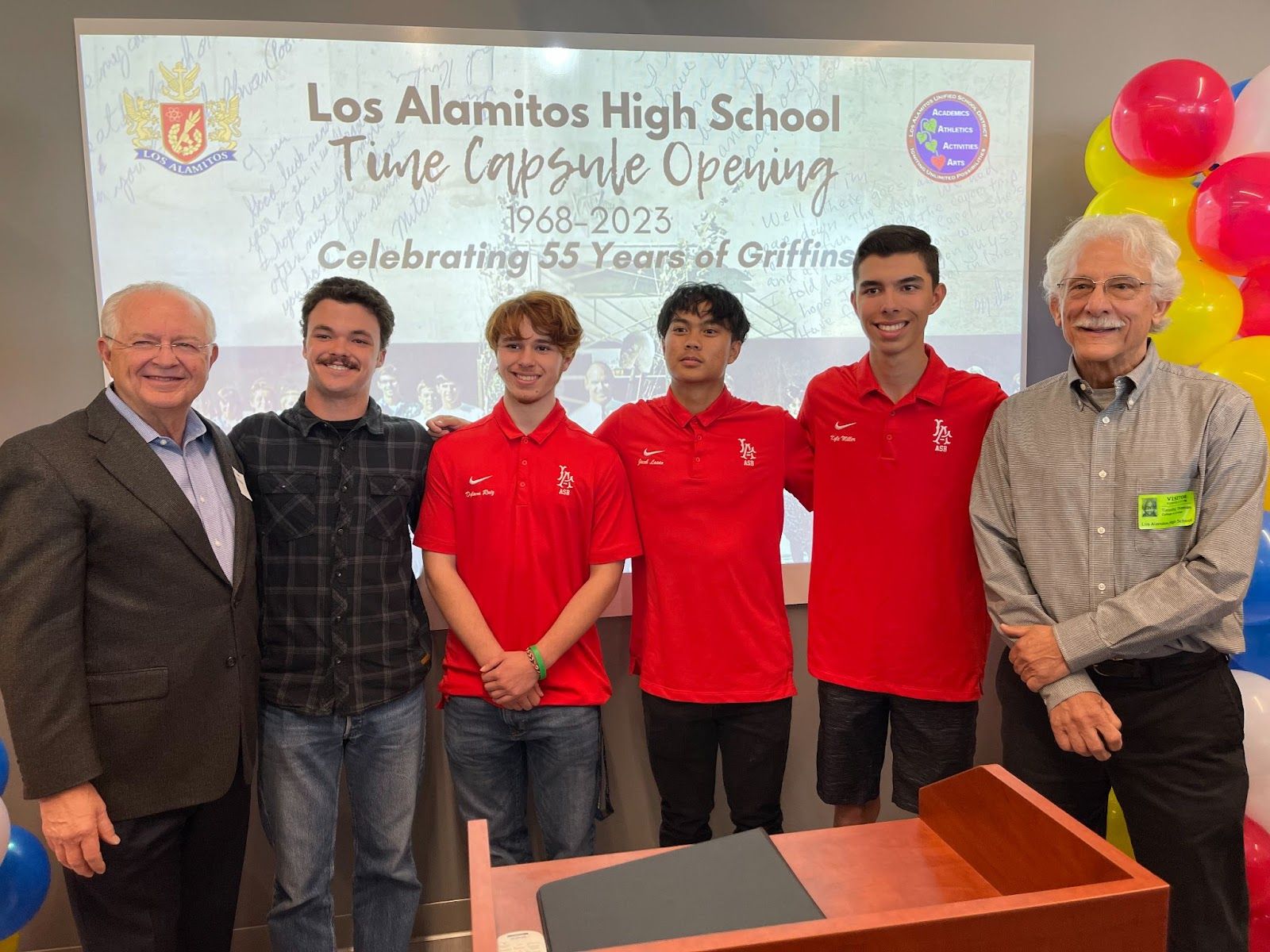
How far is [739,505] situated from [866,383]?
458 mm

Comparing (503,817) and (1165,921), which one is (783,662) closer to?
(503,817)

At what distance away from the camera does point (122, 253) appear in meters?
2.33

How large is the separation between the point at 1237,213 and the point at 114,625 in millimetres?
2720

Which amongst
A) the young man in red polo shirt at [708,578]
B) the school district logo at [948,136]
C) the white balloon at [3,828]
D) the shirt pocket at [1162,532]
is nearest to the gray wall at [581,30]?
the school district logo at [948,136]

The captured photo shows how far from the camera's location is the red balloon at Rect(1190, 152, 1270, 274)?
2.06 m

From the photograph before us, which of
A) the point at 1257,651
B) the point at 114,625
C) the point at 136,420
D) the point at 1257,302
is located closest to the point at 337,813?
the point at 114,625

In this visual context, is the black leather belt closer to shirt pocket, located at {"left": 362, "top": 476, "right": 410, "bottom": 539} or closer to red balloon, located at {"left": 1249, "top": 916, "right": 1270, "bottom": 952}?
red balloon, located at {"left": 1249, "top": 916, "right": 1270, "bottom": 952}

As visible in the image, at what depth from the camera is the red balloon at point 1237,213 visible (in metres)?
2.06

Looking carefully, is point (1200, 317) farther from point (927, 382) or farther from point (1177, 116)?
point (927, 382)

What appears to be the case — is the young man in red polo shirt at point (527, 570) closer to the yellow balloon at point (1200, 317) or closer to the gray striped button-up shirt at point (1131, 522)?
the gray striped button-up shirt at point (1131, 522)

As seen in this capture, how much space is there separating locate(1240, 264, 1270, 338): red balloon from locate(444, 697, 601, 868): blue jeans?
2.07 metres

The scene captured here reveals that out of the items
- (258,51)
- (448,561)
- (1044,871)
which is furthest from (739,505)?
(258,51)

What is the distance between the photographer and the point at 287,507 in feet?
6.27

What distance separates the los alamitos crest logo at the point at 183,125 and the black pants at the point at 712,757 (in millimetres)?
1951
